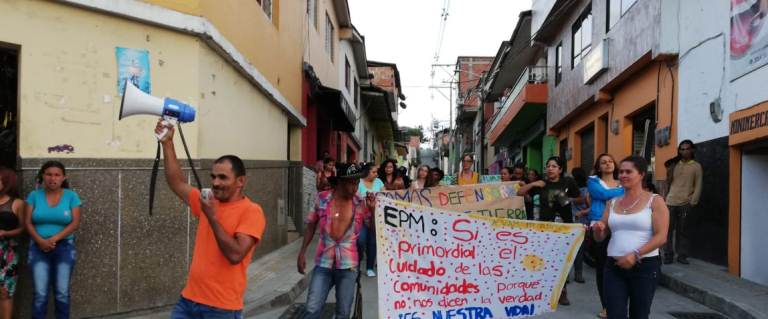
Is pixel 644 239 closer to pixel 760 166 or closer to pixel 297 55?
pixel 760 166

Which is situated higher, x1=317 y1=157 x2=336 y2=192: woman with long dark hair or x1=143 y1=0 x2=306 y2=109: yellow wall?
x1=143 y1=0 x2=306 y2=109: yellow wall

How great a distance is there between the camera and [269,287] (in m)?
7.35

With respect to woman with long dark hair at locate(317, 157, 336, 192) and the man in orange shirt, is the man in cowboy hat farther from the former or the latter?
woman with long dark hair at locate(317, 157, 336, 192)

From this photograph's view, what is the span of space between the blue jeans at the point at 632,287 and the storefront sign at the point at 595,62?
399 inches

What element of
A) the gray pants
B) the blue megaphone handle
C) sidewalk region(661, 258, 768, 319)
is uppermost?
the blue megaphone handle

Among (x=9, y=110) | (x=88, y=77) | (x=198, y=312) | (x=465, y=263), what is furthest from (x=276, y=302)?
(x=198, y=312)

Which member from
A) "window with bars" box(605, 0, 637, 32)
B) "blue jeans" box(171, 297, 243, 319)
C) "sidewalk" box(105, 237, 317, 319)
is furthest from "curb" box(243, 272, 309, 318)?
"window with bars" box(605, 0, 637, 32)

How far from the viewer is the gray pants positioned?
29.2ft

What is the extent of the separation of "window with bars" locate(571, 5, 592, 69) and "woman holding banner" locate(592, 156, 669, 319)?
12231mm

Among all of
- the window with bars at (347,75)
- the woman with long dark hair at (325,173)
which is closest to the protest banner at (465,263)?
the woman with long dark hair at (325,173)

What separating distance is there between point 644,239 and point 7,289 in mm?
5158

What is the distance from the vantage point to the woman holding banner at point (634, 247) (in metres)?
4.22

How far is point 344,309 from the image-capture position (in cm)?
450

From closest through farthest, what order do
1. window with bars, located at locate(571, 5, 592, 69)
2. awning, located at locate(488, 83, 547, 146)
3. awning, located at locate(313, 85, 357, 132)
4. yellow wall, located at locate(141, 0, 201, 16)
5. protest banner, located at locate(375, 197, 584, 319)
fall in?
protest banner, located at locate(375, 197, 584, 319)
yellow wall, located at locate(141, 0, 201, 16)
awning, located at locate(313, 85, 357, 132)
window with bars, located at locate(571, 5, 592, 69)
awning, located at locate(488, 83, 547, 146)
